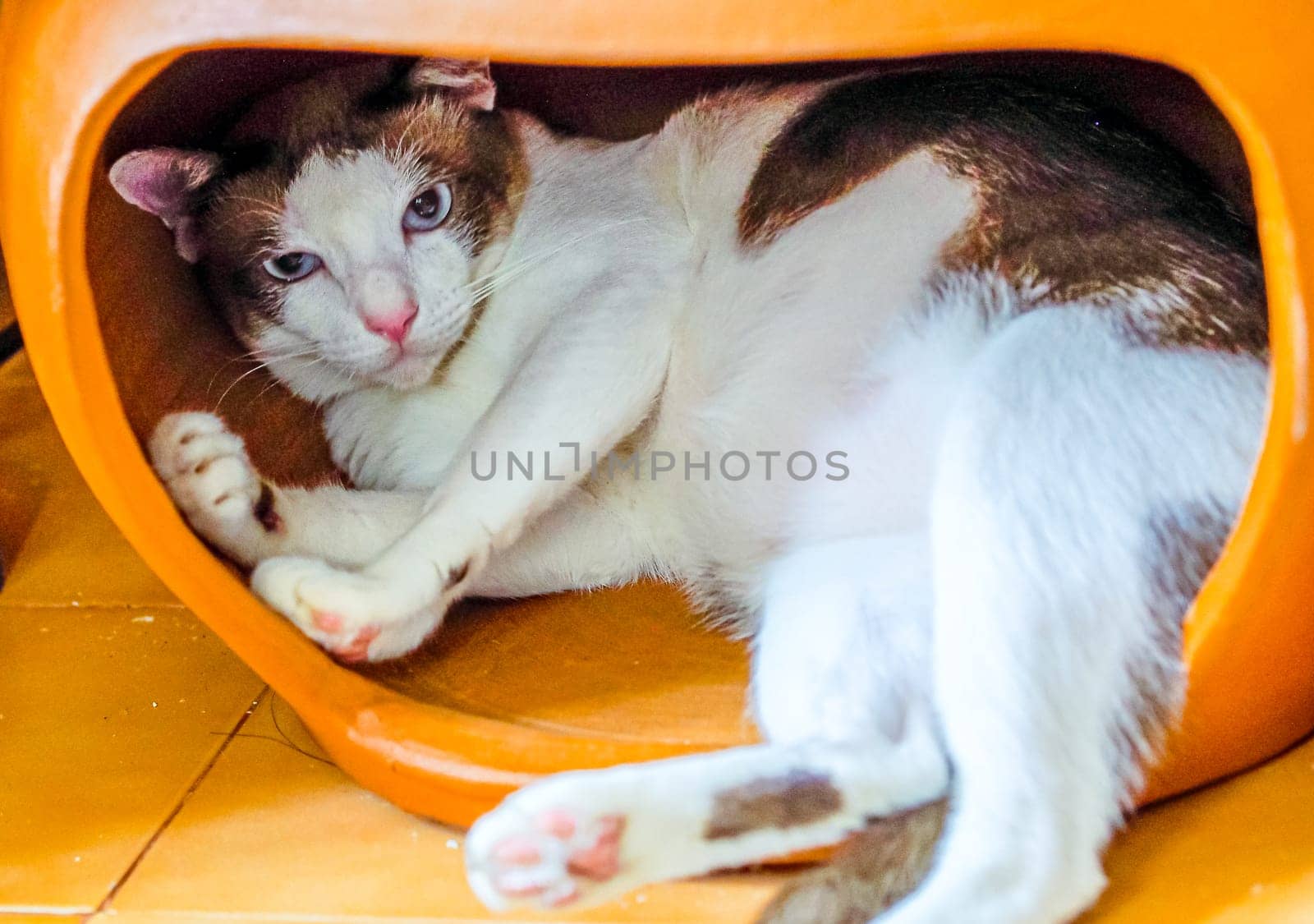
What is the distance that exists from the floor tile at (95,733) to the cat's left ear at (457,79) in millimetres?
881

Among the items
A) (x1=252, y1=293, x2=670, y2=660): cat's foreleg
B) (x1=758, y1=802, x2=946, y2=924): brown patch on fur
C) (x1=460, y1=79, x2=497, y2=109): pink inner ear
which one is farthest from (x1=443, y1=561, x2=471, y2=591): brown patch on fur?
(x1=460, y1=79, x2=497, y2=109): pink inner ear

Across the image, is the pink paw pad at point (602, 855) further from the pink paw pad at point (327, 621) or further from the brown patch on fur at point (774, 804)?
the pink paw pad at point (327, 621)

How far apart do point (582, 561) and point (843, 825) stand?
641mm

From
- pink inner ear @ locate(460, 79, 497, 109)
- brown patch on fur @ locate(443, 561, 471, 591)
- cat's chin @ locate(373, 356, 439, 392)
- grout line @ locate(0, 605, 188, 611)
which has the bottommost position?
grout line @ locate(0, 605, 188, 611)

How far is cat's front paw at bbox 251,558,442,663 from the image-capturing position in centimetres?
134

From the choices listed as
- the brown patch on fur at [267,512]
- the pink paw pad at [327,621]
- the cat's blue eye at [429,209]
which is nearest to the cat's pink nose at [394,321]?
the cat's blue eye at [429,209]

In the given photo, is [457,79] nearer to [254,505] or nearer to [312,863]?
[254,505]

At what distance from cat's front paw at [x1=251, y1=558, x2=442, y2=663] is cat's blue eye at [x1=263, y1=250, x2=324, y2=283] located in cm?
41

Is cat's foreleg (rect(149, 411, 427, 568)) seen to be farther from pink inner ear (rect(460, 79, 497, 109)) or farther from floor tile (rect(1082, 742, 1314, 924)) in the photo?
floor tile (rect(1082, 742, 1314, 924))

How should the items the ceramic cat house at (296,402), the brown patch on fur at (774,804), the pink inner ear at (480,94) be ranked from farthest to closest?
the pink inner ear at (480,94) < the brown patch on fur at (774,804) < the ceramic cat house at (296,402)

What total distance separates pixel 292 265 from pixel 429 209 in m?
0.20

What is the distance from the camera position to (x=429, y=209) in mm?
1595

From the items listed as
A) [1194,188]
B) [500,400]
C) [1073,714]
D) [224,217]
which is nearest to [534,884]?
[1073,714]

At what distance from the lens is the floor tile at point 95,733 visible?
1334mm
